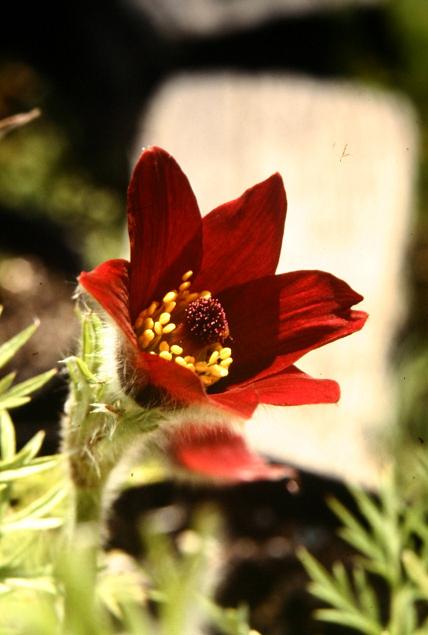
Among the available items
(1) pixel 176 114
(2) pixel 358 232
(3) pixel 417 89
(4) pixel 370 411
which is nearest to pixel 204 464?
(4) pixel 370 411

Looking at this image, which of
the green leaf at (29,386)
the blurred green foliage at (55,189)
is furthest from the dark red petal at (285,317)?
the blurred green foliage at (55,189)

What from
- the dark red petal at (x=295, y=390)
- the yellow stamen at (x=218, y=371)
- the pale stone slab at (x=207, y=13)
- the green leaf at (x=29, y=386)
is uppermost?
the pale stone slab at (x=207, y=13)

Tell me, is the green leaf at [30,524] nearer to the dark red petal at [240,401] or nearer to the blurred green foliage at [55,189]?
the dark red petal at [240,401]

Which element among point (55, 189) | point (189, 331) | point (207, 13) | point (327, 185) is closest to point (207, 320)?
point (189, 331)

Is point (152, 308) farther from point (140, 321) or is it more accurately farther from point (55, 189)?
point (55, 189)

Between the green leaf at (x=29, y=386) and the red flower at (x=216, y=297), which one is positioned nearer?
the red flower at (x=216, y=297)

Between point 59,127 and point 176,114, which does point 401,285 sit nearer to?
point 176,114
